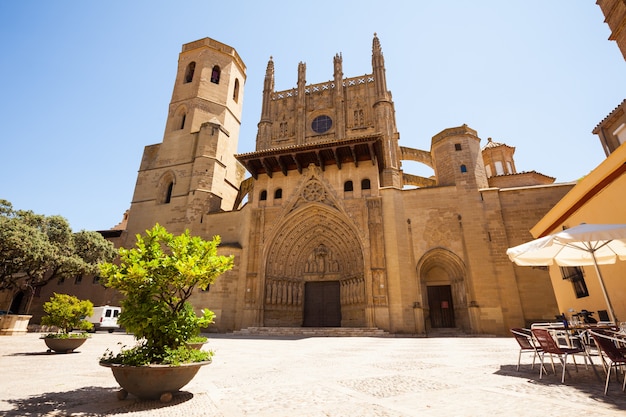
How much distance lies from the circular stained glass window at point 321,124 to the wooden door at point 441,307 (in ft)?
50.4

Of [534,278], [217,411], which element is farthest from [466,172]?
[217,411]

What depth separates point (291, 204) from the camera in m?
18.2

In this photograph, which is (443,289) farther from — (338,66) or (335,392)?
(338,66)

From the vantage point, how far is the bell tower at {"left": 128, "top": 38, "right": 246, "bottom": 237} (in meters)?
20.9

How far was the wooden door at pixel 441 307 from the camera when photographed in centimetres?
1603

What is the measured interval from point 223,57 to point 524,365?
29.2m

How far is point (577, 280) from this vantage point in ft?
31.3

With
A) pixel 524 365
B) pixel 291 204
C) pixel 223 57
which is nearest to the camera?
pixel 524 365

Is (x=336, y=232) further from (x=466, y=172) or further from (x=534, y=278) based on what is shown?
(x=534, y=278)

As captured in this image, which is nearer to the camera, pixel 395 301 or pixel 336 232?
pixel 395 301

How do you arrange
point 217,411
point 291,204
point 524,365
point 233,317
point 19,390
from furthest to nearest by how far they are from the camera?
point 291,204 → point 233,317 → point 524,365 → point 19,390 → point 217,411

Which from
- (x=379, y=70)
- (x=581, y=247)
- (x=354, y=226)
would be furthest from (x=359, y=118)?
(x=581, y=247)

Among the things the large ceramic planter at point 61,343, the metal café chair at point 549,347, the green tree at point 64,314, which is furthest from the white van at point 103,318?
the metal café chair at point 549,347

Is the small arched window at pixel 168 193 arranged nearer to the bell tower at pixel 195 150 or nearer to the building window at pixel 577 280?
the bell tower at pixel 195 150
